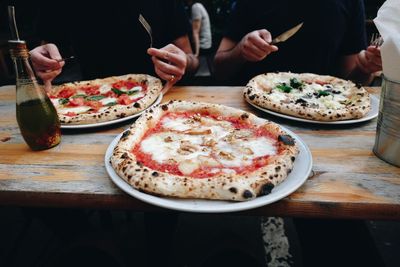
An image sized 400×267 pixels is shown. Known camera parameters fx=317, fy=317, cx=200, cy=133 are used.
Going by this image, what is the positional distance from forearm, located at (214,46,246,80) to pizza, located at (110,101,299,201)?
122 centimetres

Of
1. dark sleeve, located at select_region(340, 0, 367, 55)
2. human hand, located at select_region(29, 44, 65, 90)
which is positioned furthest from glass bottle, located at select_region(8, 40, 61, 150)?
dark sleeve, located at select_region(340, 0, 367, 55)

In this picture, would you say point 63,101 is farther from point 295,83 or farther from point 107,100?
point 295,83

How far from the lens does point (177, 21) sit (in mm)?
3111

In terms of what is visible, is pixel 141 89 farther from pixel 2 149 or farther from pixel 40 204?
pixel 40 204

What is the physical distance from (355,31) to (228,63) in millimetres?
1268

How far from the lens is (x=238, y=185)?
1137mm

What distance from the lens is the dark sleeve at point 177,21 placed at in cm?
310

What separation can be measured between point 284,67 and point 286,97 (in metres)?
1.08

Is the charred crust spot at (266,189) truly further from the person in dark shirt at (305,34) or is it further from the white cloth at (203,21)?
the white cloth at (203,21)

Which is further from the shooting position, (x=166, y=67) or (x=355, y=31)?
(x=355, y=31)

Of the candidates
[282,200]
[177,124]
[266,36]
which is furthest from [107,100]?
[282,200]

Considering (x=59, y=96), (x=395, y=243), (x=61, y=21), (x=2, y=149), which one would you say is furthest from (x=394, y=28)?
(x=61, y=21)

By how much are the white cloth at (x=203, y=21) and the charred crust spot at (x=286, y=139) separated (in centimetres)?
582

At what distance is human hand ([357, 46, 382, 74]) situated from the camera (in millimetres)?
2320
